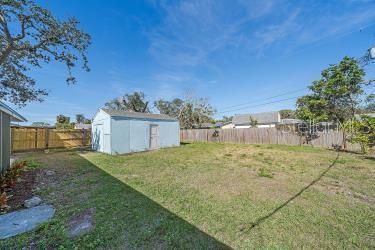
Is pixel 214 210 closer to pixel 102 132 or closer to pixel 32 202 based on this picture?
pixel 32 202

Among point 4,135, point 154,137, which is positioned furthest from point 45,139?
point 4,135

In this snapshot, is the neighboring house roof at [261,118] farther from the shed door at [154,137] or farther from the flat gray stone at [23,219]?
the flat gray stone at [23,219]

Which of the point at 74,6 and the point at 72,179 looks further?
the point at 74,6

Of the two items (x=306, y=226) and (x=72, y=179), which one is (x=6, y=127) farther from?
(x=306, y=226)

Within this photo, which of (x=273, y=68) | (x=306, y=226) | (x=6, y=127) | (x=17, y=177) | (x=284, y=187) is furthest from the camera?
(x=273, y=68)

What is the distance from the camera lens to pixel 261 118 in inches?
1320

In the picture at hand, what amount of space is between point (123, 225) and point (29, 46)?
980cm

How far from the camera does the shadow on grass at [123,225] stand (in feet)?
7.48

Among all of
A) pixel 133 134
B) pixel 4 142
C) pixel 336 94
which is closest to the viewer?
pixel 4 142

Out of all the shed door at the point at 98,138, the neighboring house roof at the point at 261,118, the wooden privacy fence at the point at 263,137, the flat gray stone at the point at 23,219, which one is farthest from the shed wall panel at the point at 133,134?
the neighboring house roof at the point at 261,118

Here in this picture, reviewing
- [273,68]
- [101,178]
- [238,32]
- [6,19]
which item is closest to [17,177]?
[101,178]

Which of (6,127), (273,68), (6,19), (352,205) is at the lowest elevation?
(352,205)

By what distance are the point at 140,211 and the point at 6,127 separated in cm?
608

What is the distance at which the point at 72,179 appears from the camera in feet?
17.4
